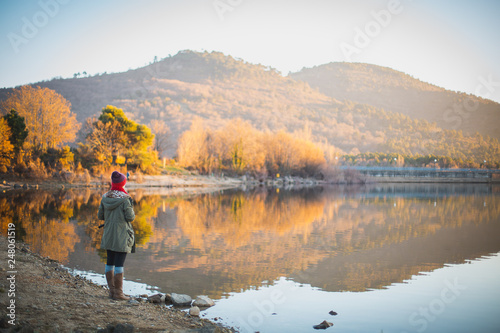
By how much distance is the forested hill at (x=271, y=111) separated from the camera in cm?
12251

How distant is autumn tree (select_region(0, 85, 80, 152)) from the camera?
135ft

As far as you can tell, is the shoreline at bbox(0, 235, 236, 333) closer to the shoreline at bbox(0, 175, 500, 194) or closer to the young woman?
the young woman

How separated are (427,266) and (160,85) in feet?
524

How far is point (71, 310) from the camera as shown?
611cm

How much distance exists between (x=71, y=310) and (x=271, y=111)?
14549 centimetres

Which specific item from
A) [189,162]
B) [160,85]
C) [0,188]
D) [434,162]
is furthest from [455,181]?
[160,85]

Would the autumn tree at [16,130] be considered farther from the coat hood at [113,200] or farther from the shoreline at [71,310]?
the coat hood at [113,200]

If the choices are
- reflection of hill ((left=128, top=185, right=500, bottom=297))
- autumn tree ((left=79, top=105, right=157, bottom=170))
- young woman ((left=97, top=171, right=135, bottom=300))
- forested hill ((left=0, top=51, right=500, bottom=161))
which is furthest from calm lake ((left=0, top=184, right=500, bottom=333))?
forested hill ((left=0, top=51, right=500, bottom=161))

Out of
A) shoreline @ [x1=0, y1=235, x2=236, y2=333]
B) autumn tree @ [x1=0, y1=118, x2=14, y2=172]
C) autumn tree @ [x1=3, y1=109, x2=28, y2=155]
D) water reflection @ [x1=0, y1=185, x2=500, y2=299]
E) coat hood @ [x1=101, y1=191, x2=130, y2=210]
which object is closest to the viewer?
shoreline @ [x1=0, y1=235, x2=236, y2=333]

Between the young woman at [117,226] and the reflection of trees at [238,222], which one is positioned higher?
the young woman at [117,226]

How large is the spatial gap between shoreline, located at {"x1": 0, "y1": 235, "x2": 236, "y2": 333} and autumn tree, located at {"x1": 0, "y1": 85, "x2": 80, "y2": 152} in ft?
120

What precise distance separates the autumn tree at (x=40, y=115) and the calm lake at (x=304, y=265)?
75.8 feet

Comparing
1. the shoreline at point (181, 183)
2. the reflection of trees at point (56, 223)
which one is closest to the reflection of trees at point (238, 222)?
the reflection of trees at point (56, 223)

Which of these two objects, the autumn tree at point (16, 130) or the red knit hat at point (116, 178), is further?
the autumn tree at point (16, 130)
